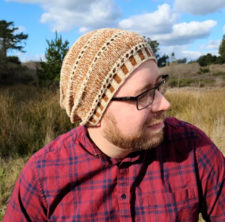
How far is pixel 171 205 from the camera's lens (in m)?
A: 1.45

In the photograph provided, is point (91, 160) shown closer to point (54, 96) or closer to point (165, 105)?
point (165, 105)

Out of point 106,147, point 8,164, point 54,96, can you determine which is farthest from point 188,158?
point 54,96

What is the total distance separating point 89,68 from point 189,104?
6998 millimetres

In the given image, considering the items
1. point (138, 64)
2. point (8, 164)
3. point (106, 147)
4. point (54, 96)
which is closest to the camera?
point (138, 64)

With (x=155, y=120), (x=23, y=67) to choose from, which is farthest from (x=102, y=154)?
(x=23, y=67)

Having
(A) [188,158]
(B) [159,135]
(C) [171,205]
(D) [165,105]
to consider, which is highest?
(D) [165,105]

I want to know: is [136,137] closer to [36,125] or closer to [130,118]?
[130,118]

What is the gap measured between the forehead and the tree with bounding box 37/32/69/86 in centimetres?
1142

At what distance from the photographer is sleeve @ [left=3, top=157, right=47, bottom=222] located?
1.49 m

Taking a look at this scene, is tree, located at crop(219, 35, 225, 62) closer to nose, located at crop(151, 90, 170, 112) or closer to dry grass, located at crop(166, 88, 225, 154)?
dry grass, located at crop(166, 88, 225, 154)

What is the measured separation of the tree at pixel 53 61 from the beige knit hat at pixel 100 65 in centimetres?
1121

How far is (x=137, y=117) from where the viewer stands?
1428 millimetres

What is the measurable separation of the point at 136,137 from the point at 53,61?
1271 centimetres

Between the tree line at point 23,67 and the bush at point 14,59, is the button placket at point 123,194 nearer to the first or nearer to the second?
the tree line at point 23,67
